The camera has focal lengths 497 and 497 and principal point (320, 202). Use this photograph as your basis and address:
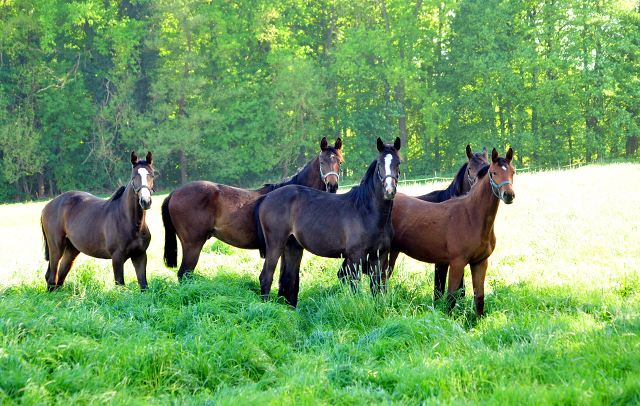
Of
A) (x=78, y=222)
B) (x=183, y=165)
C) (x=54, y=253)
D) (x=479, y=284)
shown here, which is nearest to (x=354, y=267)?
(x=479, y=284)

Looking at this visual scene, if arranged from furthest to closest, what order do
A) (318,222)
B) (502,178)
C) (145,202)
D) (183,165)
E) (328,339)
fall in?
(183,165)
(318,222)
(145,202)
(502,178)
(328,339)

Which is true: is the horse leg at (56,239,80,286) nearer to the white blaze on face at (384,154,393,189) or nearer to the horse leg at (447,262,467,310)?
the white blaze on face at (384,154,393,189)

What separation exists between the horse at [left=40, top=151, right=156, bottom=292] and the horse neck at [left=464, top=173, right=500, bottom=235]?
165 inches

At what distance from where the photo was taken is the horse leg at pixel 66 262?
24.8 feet

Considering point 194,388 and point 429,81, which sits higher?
point 429,81

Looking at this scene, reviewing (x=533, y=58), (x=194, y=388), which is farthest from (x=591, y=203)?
(x=533, y=58)

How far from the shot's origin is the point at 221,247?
10977 mm

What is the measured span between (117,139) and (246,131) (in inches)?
390

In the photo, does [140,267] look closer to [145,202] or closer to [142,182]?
[145,202]

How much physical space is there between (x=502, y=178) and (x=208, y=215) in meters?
4.56

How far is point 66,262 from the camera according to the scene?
25.1 feet

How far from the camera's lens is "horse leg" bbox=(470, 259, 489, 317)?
6035 mm

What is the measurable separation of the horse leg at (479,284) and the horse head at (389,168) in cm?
145

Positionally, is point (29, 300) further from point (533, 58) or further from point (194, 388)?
point (533, 58)
